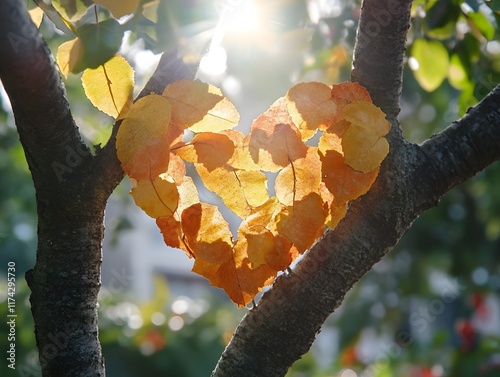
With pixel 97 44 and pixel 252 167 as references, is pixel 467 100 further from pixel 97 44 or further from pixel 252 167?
pixel 97 44

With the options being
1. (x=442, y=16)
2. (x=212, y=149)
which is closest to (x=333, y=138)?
(x=212, y=149)

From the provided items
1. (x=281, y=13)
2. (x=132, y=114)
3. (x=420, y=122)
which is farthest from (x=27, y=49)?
(x=420, y=122)

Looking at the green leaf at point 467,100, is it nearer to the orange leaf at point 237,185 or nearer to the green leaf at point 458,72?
the green leaf at point 458,72

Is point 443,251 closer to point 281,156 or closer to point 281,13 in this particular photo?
point 281,13

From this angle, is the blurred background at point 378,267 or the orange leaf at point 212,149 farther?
the blurred background at point 378,267

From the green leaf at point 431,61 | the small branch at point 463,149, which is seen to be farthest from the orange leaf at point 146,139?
the green leaf at point 431,61
